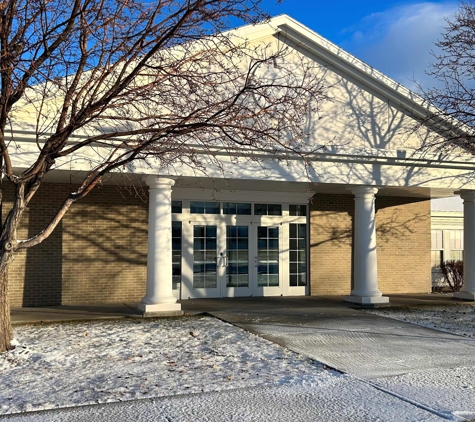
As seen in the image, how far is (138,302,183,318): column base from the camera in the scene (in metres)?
11.6

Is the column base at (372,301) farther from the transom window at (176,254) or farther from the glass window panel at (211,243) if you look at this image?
the transom window at (176,254)

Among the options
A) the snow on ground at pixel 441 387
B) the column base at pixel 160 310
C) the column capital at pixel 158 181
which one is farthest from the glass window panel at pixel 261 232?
the snow on ground at pixel 441 387

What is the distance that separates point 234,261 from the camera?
15234 mm

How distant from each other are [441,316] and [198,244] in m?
6.11

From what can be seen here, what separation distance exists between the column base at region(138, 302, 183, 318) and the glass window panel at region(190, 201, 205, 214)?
11.9 ft

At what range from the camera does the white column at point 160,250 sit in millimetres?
11781

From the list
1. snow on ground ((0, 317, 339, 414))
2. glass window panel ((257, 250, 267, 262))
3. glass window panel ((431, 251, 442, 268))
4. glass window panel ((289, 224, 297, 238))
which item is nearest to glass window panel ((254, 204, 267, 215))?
glass window panel ((289, 224, 297, 238))

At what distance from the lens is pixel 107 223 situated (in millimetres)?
14062

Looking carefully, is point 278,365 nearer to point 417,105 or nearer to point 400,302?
point 400,302

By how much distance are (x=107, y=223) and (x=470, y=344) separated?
28.3 feet

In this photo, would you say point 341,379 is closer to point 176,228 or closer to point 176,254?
point 176,254

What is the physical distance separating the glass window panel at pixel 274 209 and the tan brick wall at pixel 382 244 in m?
0.95

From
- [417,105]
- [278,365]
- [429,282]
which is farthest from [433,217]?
[278,365]

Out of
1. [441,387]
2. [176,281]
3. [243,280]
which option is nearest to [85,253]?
[176,281]
